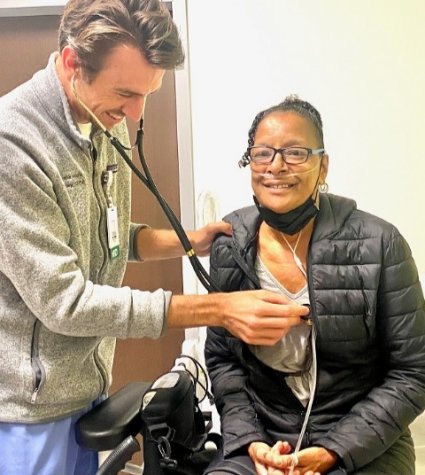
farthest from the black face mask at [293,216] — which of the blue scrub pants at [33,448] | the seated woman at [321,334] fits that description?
the blue scrub pants at [33,448]

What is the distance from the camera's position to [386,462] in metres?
1.30

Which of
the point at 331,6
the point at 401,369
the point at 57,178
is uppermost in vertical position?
the point at 331,6

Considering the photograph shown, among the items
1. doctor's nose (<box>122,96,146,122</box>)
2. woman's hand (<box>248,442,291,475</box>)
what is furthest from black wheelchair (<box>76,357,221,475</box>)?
doctor's nose (<box>122,96,146,122</box>)

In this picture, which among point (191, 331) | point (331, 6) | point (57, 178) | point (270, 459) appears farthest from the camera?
point (191, 331)

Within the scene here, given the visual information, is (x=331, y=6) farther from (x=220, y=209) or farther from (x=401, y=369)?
(x=401, y=369)

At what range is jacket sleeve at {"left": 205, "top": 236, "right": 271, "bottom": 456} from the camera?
1.36 metres

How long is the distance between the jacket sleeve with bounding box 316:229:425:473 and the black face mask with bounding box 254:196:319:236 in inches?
7.3

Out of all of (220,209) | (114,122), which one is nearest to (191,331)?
(220,209)

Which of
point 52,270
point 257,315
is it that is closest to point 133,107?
point 52,270

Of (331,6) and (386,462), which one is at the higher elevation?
(331,6)

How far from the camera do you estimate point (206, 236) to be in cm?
154

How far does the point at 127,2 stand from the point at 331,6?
107cm

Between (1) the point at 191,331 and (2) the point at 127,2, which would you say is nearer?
(2) the point at 127,2

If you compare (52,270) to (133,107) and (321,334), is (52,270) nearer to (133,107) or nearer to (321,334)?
(133,107)
